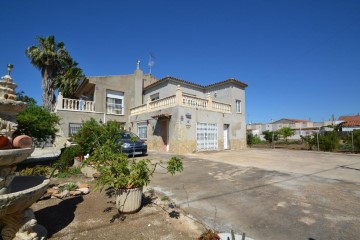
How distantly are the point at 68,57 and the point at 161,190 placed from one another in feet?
77.9

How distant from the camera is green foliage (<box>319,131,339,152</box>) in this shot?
50.3 ft

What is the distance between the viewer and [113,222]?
11.3 feet

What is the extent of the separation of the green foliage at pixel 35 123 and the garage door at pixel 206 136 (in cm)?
961

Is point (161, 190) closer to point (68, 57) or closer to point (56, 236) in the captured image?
point (56, 236)

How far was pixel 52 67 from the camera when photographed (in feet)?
73.4

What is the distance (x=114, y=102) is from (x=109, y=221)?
55.9 ft

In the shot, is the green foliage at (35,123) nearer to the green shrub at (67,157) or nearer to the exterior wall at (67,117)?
the green shrub at (67,157)

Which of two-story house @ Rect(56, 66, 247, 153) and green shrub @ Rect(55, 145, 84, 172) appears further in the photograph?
two-story house @ Rect(56, 66, 247, 153)

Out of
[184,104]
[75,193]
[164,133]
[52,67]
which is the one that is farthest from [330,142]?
[52,67]

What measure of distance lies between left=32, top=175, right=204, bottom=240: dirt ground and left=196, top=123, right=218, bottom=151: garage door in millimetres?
10870

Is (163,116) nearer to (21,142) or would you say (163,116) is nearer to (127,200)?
→ (127,200)

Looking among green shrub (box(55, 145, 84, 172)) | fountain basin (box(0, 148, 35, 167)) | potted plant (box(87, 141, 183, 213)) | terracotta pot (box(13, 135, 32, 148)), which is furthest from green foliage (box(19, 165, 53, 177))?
fountain basin (box(0, 148, 35, 167))

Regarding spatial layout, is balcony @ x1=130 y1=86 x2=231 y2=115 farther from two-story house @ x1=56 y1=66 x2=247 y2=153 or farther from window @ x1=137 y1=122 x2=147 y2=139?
window @ x1=137 y1=122 x2=147 y2=139

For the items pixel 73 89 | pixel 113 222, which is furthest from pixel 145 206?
pixel 73 89
